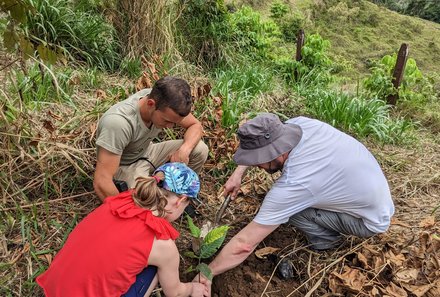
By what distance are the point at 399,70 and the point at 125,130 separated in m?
3.92

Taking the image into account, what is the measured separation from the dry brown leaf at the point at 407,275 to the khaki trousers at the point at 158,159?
1.46 m

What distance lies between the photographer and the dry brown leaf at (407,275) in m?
2.15

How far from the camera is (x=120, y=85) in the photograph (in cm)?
378

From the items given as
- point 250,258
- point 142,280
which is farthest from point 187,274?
point 142,280

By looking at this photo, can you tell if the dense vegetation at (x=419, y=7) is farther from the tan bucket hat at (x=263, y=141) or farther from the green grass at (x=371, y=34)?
the tan bucket hat at (x=263, y=141)

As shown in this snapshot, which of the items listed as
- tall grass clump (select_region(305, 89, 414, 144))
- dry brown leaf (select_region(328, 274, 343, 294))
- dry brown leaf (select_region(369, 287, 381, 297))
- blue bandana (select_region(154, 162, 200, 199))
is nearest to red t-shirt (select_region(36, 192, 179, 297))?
blue bandana (select_region(154, 162, 200, 199))

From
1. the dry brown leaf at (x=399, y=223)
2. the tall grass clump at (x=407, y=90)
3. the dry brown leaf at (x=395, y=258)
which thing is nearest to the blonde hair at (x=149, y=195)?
the dry brown leaf at (x=395, y=258)

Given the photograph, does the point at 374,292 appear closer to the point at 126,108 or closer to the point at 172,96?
the point at 172,96

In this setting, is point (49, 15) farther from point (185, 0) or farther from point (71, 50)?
point (185, 0)

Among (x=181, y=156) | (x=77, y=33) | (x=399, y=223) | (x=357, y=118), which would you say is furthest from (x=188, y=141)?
(x=77, y=33)

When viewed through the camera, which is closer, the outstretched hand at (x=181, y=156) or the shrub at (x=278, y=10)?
the outstretched hand at (x=181, y=156)

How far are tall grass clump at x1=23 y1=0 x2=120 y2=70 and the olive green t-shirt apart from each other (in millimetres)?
2108

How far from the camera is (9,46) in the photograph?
1.55 m

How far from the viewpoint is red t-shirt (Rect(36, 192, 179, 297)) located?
159cm
